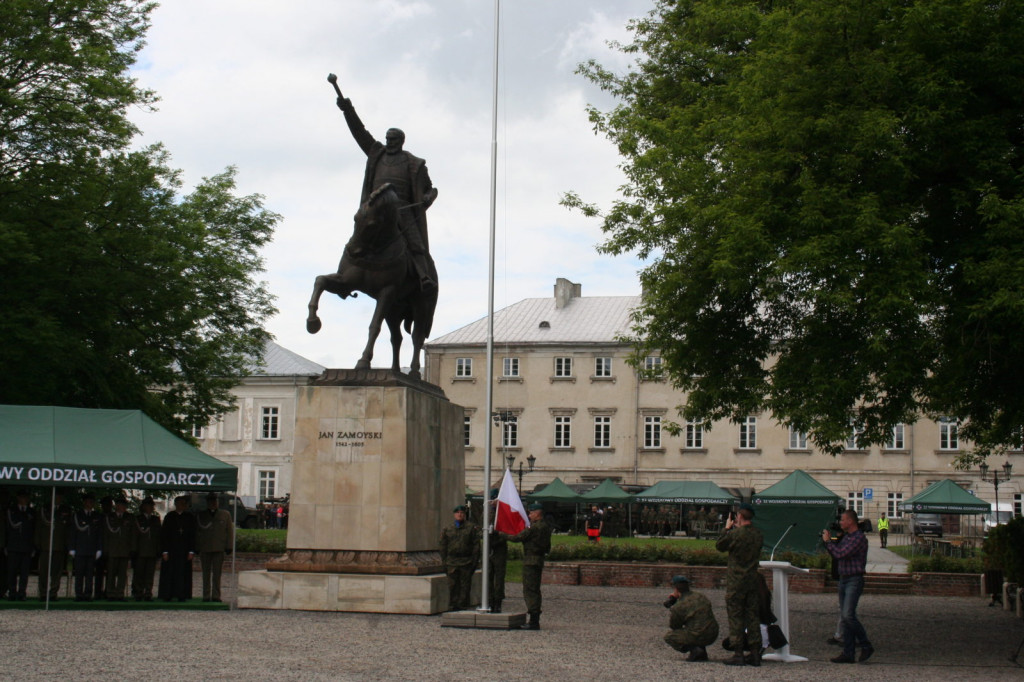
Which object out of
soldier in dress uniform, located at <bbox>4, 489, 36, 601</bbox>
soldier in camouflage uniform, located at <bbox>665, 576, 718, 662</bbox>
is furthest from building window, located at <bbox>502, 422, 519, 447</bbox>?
soldier in camouflage uniform, located at <bbox>665, 576, 718, 662</bbox>

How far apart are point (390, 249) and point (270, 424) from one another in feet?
190

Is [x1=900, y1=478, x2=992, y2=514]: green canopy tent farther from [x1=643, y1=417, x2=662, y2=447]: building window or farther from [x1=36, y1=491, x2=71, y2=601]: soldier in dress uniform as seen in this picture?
[x1=36, y1=491, x2=71, y2=601]: soldier in dress uniform

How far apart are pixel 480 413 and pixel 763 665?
57220mm

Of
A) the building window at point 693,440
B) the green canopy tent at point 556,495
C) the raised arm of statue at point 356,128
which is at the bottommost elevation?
the green canopy tent at point 556,495

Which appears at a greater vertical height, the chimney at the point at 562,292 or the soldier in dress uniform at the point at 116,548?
the chimney at the point at 562,292

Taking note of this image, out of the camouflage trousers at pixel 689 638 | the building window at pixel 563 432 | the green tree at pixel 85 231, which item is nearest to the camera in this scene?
the camouflage trousers at pixel 689 638

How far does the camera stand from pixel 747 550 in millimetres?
12906

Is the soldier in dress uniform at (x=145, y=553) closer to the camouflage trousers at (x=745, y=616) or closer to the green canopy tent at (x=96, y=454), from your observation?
the green canopy tent at (x=96, y=454)

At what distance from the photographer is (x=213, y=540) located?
60.1 feet

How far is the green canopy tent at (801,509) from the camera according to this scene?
3538 cm

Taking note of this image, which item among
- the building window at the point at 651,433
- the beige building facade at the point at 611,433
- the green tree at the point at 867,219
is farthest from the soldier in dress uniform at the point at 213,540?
the building window at the point at 651,433

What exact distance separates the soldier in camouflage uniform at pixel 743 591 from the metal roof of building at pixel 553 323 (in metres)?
55.2

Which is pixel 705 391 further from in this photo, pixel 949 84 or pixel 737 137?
pixel 949 84

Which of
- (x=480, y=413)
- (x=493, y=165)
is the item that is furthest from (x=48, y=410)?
(x=480, y=413)
